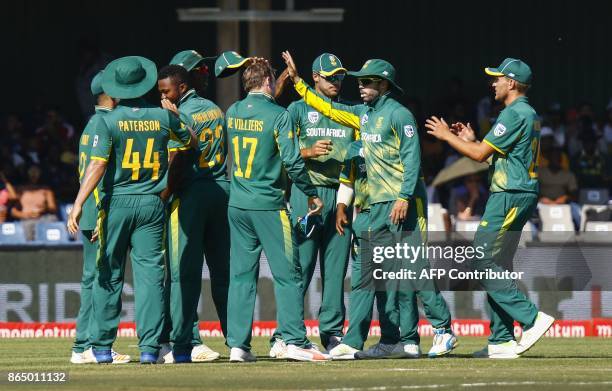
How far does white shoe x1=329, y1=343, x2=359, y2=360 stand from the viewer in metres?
12.4

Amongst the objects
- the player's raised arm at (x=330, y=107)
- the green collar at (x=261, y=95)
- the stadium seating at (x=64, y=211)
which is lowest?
the stadium seating at (x=64, y=211)

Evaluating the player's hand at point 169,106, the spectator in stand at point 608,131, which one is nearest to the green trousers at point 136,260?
the player's hand at point 169,106

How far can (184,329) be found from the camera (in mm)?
12023

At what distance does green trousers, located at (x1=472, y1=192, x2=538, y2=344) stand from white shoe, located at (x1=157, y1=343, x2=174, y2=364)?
259 centimetres

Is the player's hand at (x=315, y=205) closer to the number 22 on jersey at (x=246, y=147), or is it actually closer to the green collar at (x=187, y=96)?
the number 22 on jersey at (x=246, y=147)

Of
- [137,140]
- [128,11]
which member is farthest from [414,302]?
[128,11]

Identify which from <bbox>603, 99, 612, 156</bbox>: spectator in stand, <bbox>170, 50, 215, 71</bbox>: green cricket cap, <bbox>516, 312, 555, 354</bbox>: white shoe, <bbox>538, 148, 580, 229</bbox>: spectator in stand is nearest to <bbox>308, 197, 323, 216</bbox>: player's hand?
<bbox>170, 50, 215, 71</bbox>: green cricket cap

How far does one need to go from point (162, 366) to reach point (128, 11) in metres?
16.8

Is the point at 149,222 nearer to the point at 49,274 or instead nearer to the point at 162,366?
the point at 162,366

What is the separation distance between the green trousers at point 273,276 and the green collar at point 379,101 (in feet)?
4.00

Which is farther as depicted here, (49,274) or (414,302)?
(49,274)

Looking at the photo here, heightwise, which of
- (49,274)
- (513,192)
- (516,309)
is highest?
(513,192)

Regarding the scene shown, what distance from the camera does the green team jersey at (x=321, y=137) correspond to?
12828 mm

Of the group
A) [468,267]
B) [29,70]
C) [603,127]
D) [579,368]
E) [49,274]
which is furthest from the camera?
[29,70]
